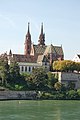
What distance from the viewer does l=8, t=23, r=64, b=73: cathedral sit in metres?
60.4

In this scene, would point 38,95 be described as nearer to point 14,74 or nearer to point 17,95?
point 17,95

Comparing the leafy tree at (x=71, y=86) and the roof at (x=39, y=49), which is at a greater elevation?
the roof at (x=39, y=49)

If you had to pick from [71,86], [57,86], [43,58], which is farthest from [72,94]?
[43,58]

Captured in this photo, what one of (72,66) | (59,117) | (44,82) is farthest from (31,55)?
(59,117)

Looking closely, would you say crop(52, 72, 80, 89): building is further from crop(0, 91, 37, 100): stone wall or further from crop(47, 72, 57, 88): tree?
crop(0, 91, 37, 100): stone wall

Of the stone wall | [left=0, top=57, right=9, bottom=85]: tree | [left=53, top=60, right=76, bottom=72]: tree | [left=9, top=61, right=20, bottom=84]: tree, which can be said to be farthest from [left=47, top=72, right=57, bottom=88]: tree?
[left=0, top=57, right=9, bottom=85]: tree

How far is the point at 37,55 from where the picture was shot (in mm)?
63531

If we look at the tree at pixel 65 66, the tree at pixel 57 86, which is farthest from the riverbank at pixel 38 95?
the tree at pixel 65 66

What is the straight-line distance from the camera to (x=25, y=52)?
66500 millimetres

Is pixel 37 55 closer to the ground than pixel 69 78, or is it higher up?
higher up

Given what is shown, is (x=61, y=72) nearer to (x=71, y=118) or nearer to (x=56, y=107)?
(x=56, y=107)

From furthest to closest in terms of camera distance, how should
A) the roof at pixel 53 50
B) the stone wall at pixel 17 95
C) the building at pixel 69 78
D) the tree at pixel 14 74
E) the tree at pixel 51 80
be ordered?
the roof at pixel 53 50 < the building at pixel 69 78 < the tree at pixel 51 80 < the tree at pixel 14 74 < the stone wall at pixel 17 95

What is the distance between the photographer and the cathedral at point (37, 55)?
60.4 meters

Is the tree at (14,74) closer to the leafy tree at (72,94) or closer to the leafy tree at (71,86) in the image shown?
the leafy tree at (71,86)
